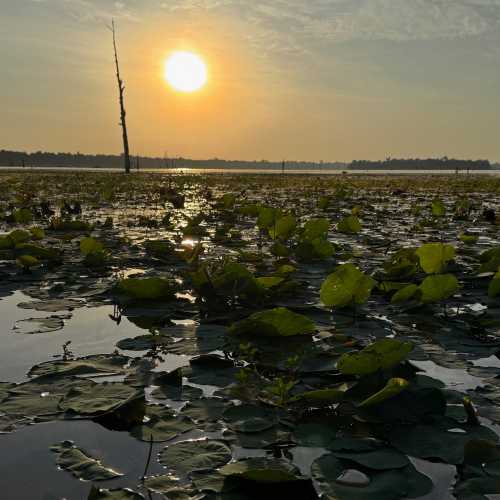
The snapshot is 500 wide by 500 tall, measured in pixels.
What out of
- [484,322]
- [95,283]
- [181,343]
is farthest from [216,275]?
[484,322]

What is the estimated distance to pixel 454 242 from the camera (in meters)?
5.14

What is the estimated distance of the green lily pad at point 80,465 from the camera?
4.02 ft

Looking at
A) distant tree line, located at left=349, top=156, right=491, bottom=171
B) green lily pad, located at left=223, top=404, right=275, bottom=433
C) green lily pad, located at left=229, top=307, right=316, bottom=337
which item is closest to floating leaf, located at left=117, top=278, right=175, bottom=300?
green lily pad, located at left=229, top=307, right=316, bottom=337

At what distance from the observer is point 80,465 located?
1.26 meters

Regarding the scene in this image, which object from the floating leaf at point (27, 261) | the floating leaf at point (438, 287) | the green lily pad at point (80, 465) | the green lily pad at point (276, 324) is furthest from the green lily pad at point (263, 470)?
the floating leaf at point (27, 261)

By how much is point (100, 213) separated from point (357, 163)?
571ft

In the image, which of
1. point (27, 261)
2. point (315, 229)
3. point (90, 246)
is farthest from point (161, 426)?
point (315, 229)

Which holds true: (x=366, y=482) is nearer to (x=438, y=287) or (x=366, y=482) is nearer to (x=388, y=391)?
(x=388, y=391)

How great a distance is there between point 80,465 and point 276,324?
1.08 m

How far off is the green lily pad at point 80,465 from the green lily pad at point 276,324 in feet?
3.20

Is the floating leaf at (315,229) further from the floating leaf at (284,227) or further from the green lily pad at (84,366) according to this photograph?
the green lily pad at (84,366)

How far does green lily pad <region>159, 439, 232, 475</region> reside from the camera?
50.0 inches

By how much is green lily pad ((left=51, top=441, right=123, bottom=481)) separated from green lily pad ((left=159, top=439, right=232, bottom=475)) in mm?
130

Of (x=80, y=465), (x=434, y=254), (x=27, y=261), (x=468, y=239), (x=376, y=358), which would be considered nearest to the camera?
(x=80, y=465)
